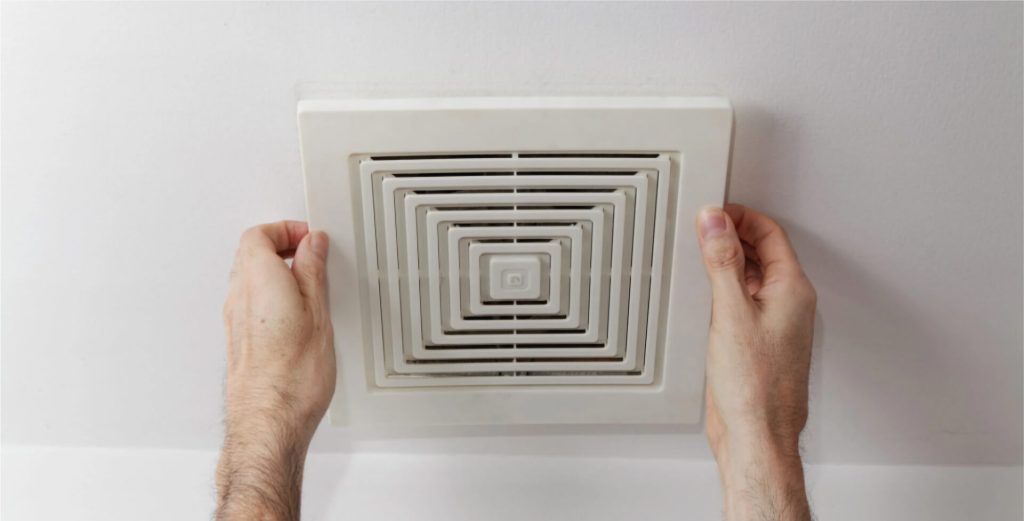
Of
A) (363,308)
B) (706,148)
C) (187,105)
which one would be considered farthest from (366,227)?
(706,148)

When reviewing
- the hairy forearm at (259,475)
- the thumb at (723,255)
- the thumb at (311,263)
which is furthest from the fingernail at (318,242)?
the thumb at (723,255)

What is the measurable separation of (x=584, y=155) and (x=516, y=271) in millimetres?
123

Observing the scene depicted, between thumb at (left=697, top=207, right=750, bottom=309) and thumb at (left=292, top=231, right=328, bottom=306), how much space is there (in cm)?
33

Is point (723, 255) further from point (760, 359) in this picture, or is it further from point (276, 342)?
point (276, 342)

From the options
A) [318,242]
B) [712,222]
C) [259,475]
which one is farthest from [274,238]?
[712,222]

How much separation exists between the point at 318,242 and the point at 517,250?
176 millimetres

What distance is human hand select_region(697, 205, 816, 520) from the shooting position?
72 centimetres

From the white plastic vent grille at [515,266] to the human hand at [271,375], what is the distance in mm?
60

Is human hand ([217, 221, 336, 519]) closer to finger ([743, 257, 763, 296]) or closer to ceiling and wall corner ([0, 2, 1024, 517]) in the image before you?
ceiling and wall corner ([0, 2, 1024, 517])

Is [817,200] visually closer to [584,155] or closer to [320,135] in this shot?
[584,155]

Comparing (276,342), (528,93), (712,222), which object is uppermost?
(528,93)

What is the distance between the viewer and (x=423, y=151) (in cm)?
70

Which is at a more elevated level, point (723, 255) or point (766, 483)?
point (723, 255)

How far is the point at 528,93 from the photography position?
716 mm
